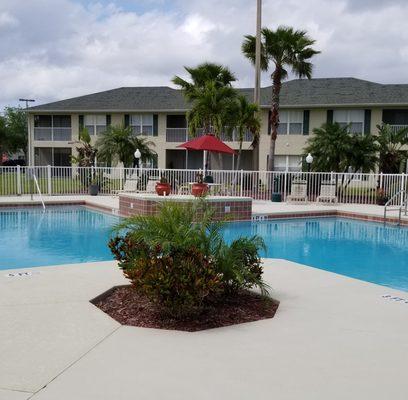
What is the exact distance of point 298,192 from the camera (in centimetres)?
1902

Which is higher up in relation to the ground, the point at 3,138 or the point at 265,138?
the point at 3,138

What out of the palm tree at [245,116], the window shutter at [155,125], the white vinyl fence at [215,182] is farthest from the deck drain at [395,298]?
the window shutter at [155,125]

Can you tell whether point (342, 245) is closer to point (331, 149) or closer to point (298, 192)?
point (298, 192)

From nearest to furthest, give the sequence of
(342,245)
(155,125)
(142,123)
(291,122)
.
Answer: (342,245), (291,122), (155,125), (142,123)

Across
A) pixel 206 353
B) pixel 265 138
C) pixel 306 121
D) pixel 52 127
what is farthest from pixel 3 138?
pixel 206 353

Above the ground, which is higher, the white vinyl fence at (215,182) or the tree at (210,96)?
the tree at (210,96)

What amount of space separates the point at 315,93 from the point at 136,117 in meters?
11.9

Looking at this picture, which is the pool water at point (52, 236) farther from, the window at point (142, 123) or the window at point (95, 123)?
the window at point (95, 123)

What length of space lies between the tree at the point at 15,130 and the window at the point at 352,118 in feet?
130

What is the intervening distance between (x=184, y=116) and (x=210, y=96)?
10444mm

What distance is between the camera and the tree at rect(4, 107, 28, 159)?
188 feet

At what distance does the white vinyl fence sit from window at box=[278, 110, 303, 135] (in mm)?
8317

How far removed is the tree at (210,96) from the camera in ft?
74.3

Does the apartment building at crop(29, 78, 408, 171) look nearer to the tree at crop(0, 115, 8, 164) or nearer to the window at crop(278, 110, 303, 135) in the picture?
the window at crop(278, 110, 303, 135)
